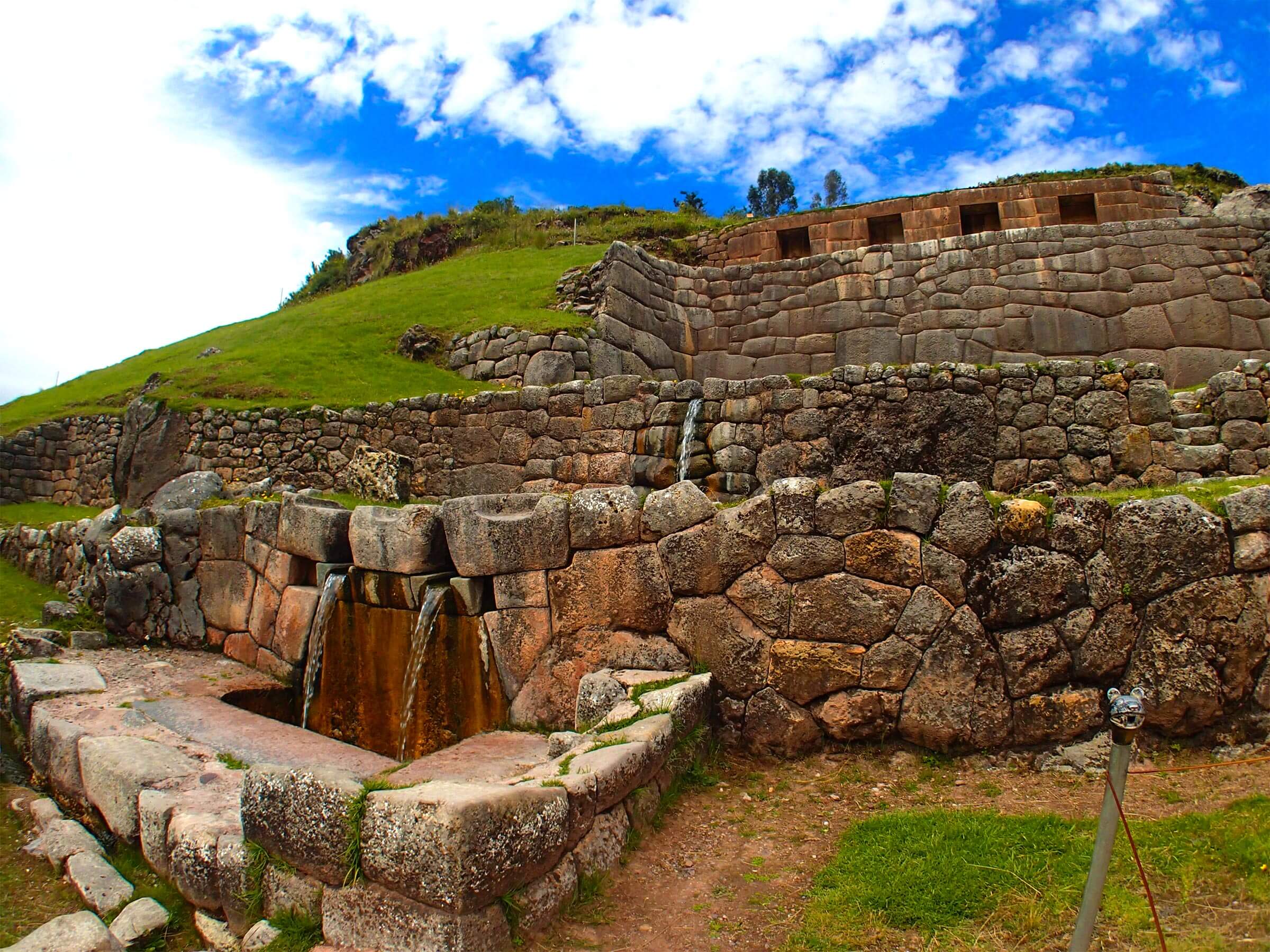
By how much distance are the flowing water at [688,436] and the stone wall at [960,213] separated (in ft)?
25.2

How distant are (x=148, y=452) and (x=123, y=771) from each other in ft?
32.1

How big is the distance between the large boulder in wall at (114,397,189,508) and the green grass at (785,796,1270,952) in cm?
1253

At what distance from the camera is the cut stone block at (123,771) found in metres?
5.30

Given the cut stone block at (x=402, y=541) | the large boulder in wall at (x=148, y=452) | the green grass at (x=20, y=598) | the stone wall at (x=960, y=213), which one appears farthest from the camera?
the stone wall at (x=960, y=213)

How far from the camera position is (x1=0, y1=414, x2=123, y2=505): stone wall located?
597 inches

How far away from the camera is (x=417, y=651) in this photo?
6.86 meters

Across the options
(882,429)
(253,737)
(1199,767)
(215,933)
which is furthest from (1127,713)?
(882,429)

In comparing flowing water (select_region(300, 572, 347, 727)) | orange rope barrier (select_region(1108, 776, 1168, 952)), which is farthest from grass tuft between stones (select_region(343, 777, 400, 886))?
flowing water (select_region(300, 572, 347, 727))

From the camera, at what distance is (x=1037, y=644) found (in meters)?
4.91

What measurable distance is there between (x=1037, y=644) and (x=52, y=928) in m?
5.40

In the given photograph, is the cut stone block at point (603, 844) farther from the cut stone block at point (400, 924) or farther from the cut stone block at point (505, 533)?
the cut stone block at point (505, 533)

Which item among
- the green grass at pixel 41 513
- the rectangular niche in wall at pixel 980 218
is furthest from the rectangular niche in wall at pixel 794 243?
the green grass at pixel 41 513

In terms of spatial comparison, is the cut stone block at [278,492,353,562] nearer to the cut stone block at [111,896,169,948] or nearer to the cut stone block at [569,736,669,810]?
the cut stone block at [111,896,169,948]

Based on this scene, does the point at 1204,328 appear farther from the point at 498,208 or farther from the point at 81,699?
the point at 498,208
